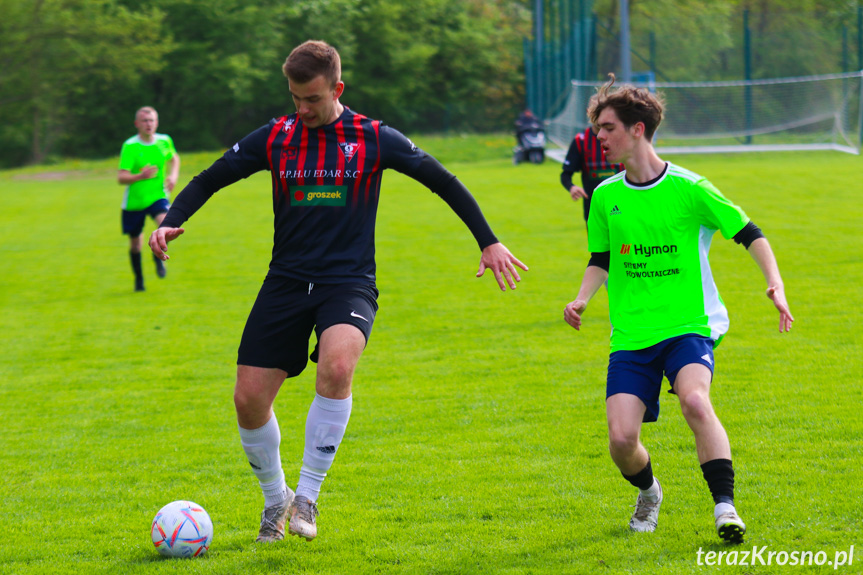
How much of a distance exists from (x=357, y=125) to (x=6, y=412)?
449 centimetres

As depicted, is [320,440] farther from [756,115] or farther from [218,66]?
[218,66]

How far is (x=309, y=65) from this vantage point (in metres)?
4.23

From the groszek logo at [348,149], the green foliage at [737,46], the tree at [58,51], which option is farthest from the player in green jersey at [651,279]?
the tree at [58,51]

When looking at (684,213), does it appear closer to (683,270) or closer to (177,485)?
(683,270)

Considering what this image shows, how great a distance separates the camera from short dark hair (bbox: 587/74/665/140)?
4.31 meters

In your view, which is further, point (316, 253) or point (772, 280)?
point (316, 253)

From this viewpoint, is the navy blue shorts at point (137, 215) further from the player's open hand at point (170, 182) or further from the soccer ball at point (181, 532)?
the soccer ball at point (181, 532)

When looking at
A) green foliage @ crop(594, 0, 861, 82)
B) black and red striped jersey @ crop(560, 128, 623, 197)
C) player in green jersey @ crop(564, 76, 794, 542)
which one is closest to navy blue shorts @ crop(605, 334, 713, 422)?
player in green jersey @ crop(564, 76, 794, 542)

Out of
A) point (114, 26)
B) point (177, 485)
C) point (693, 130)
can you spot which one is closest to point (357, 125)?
point (177, 485)

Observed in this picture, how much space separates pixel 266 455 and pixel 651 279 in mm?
1947

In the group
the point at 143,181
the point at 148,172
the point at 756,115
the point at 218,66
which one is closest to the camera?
the point at 148,172

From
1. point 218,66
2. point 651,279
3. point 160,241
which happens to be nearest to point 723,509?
point 651,279

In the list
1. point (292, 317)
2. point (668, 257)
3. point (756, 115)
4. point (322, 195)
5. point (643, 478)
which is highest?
point (322, 195)

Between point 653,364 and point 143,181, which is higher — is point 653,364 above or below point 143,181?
above
